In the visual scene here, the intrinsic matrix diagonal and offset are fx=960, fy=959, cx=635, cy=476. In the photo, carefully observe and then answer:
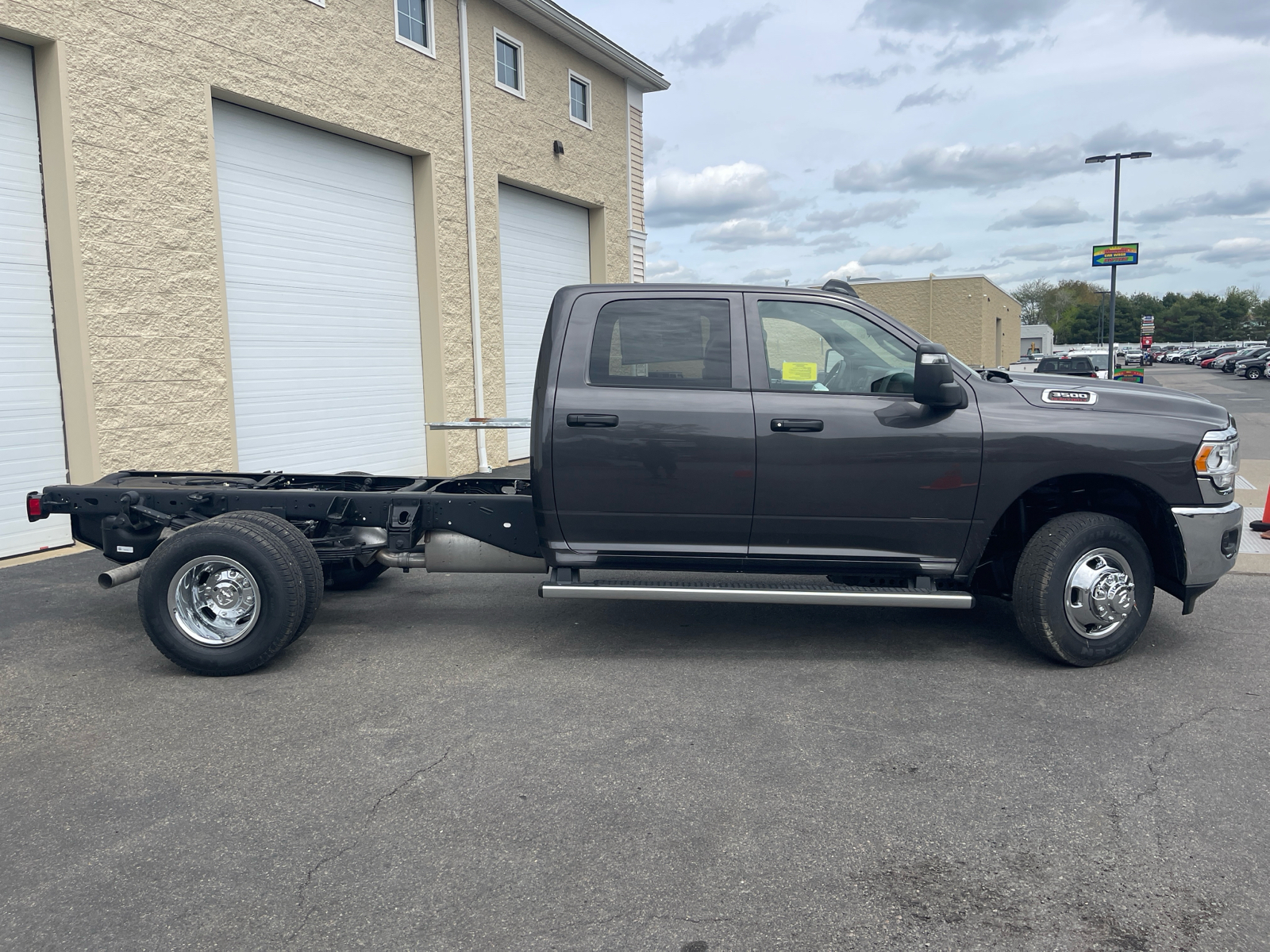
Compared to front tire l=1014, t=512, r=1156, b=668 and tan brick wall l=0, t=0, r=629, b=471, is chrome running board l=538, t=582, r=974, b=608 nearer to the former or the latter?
front tire l=1014, t=512, r=1156, b=668

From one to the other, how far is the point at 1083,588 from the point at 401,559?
3843mm

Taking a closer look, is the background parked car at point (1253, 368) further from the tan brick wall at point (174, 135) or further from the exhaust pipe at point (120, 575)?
the exhaust pipe at point (120, 575)

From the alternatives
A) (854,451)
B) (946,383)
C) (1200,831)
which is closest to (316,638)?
(854,451)

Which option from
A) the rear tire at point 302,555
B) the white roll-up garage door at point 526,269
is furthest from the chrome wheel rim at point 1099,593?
the white roll-up garage door at point 526,269

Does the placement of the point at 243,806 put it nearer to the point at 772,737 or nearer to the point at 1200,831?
the point at 772,737

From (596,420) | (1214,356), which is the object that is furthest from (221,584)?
(1214,356)

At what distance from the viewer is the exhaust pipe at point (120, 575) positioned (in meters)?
5.11

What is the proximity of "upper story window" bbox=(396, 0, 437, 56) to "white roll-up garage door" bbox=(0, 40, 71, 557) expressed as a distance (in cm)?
504

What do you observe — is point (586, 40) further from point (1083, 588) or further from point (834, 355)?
point (1083, 588)

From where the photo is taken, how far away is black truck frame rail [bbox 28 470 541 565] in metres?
5.54

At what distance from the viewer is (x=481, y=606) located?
6.61 meters

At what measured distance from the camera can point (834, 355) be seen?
5227 millimetres

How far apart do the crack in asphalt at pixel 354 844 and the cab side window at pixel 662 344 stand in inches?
86.9

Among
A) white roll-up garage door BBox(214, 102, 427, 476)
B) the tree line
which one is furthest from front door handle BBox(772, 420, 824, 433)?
the tree line
